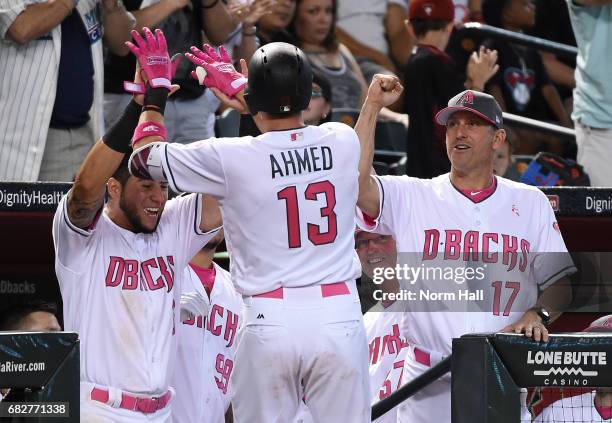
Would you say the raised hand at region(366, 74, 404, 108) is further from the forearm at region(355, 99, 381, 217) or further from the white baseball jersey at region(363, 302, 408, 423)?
the white baseball jersey at region(363, 302, 408, 423)

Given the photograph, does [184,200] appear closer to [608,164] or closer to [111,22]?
[111,22]

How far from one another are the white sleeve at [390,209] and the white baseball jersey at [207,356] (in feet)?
2.39

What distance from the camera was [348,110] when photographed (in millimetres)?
7715

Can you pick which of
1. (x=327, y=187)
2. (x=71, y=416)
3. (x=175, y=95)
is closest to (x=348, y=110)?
(x=175, y=95)

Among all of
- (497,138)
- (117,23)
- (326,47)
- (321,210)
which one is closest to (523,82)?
(326,47)

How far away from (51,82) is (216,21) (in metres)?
1.12

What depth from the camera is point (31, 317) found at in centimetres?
557

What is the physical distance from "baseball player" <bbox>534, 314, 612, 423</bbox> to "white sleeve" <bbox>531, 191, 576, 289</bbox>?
31 cm

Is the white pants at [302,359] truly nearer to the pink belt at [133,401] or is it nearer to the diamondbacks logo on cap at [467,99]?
the pink belt at [133,401]

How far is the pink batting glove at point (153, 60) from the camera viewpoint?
15.4ft

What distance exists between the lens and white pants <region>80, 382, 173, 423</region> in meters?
4.75

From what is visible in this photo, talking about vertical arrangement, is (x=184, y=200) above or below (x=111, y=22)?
below

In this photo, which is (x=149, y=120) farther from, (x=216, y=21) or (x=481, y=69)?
(x=481, y=69)

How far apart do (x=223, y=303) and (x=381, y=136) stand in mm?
2709
